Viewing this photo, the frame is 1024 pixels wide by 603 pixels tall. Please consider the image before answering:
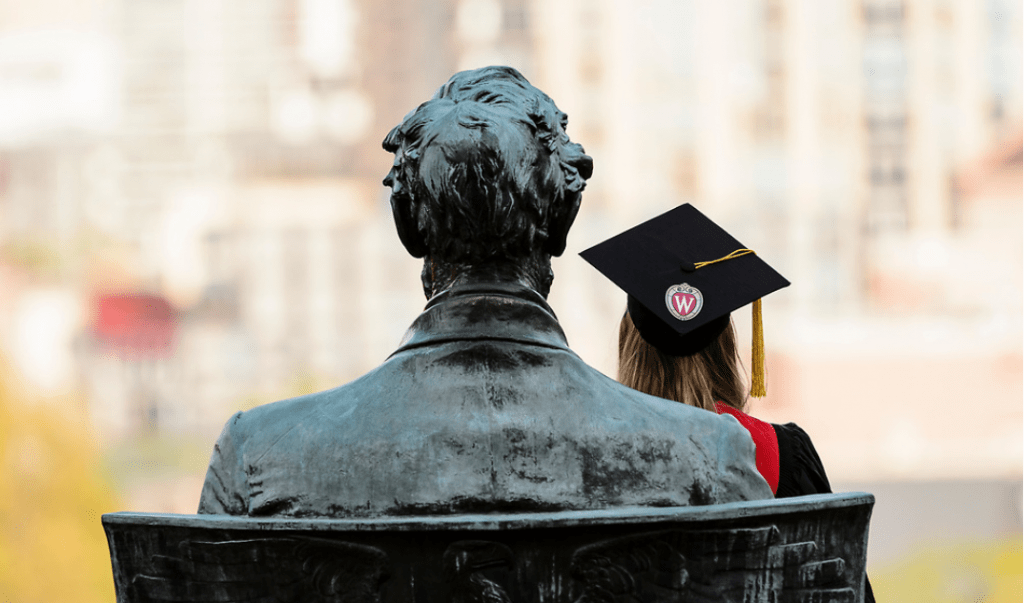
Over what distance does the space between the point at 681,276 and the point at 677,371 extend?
327mm

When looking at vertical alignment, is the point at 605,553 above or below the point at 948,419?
below

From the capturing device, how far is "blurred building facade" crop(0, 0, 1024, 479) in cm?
3956

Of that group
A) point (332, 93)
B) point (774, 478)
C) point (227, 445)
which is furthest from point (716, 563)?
point (332, 93)

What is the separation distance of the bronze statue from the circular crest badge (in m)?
0.98

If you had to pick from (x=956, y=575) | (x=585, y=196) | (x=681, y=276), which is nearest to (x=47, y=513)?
(x=585, y=196)

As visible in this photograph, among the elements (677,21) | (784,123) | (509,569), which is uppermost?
(677,21)

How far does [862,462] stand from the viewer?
40344mm

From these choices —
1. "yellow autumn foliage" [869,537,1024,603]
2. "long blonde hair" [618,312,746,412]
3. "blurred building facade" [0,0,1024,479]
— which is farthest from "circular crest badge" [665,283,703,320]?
"blurred building facade" [0,0,1024,479]

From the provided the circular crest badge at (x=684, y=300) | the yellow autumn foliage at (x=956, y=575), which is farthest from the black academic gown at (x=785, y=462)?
the yellow autumn foliage at (x=956, y=575)

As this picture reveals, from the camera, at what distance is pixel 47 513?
27125 millimetres

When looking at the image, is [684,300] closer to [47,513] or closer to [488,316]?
[488,316]

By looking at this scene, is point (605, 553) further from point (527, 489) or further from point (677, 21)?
point (677, 21)

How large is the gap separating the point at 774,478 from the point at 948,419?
127 ft

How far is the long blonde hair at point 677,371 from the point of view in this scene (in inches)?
124
